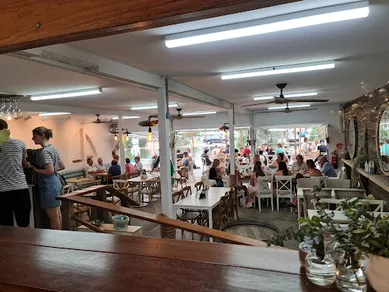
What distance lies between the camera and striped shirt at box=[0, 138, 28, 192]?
2551mm

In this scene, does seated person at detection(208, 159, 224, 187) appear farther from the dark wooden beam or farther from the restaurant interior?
the dark wooden beam

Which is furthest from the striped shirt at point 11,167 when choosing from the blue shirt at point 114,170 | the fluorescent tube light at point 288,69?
the blue shirt at point 114,170

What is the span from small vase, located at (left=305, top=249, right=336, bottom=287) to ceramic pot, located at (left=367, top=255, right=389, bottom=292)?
10cm

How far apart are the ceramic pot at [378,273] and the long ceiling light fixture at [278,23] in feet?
6.37

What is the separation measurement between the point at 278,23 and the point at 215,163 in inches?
221

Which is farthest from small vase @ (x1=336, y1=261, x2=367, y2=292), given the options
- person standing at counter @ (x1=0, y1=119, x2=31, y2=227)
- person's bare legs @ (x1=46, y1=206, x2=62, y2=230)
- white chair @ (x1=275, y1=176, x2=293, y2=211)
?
white chair @ (x1=275, y1=176, x2=293, y2=211)

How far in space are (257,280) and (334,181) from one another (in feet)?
18.2

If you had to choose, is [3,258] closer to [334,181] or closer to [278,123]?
[334,181]

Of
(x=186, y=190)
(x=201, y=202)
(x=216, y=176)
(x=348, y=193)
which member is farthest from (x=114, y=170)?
(x=348, y=193)

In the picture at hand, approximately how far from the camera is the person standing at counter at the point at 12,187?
8.38 ft

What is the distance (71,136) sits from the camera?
10.6m

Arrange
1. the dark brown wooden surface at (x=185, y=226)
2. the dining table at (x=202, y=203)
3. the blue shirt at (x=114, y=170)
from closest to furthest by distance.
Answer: the dark brown wooden surface at (x=185, y=226)
the dining table at (x=202, y=203)
the blue shirt at (x=114, y=170)

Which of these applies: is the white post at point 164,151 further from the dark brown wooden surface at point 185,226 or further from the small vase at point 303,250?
the small vase at point 303,250

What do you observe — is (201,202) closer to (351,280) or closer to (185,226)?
(185,226)
